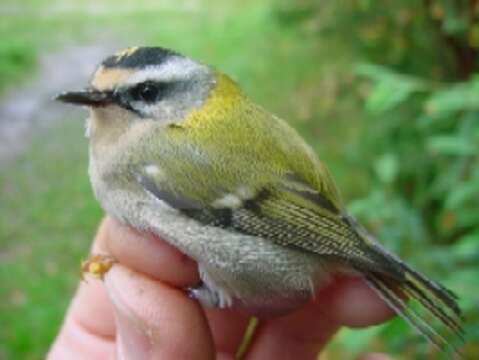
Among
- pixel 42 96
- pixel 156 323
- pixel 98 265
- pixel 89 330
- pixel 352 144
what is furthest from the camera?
pixel 42 96

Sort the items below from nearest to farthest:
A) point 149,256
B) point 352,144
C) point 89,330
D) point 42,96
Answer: point 149,256, point 89,330, point 352,144, point 42,96

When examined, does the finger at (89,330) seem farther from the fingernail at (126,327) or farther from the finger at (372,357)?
the finger at (372,357)

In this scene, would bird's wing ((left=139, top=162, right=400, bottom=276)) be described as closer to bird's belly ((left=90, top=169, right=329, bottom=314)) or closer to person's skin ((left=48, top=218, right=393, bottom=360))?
bird's belly ((left=90, top=169, right=329, bottom=314))

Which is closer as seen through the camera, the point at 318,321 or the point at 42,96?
the point at 318,321

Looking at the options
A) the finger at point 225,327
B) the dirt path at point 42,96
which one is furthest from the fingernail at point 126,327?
the dirt path at point 42,96

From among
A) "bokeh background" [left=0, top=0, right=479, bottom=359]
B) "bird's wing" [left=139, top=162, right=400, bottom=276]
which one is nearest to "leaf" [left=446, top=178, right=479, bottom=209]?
"bokeh background" [left=0, top=0, right=479, bottom=359]

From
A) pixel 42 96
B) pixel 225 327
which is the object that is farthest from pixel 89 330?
pixel 42 96

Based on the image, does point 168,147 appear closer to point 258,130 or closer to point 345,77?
point 258,130

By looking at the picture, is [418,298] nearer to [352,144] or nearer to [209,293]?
[209,293]
